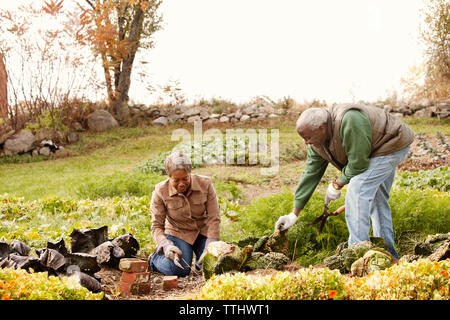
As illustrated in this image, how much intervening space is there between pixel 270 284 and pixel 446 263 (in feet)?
2.62

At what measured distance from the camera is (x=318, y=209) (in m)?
Answer: 3.58

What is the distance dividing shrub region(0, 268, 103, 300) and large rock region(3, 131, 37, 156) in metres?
10.2

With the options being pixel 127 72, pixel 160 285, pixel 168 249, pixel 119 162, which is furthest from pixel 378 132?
pixel 127 72

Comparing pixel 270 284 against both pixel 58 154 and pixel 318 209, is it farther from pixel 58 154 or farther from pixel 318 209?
pixel 58 154

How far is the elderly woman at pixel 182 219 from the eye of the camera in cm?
314

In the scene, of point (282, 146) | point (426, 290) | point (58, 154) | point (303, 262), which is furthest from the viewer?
point (58, 154)

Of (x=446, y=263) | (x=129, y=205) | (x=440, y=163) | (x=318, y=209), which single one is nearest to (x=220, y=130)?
(x=440, y=163)

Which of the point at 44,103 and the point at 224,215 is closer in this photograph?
the point at 224,215

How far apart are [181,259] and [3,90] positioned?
32.9ft

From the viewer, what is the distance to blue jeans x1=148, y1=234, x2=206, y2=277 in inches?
126

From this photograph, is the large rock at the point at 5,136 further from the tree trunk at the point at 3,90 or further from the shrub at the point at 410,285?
the shrub at the point at 410,285

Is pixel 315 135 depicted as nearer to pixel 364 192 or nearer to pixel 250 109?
pixel 364 192

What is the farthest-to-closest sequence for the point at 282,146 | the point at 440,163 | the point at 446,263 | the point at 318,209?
the point at 282,146
the point at 440,163
the point at 318,209
the point at 446,263

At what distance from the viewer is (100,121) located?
43.6 ft
